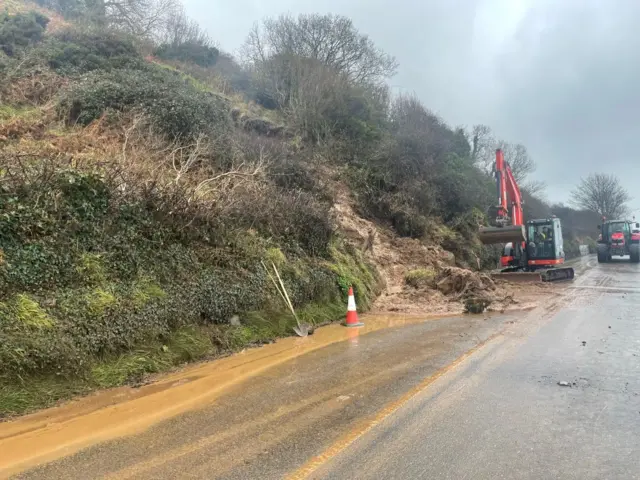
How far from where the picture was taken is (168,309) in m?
8.23

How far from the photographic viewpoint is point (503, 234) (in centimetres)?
2078

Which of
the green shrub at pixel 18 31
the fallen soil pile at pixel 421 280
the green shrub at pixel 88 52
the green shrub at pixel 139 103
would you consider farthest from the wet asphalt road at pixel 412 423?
the green shrub at pixel 18 31

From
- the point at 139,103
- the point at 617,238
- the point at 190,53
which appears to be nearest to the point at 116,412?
the point at 139,103

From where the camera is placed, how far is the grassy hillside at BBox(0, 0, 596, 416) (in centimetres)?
698

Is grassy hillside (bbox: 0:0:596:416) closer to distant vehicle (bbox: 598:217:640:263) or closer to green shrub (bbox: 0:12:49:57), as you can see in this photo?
green shrub (bbox: 0:12:49:57)

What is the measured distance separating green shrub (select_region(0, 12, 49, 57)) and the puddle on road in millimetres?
15745

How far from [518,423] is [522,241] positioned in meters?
17.7

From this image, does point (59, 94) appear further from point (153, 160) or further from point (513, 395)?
point (513, 395)

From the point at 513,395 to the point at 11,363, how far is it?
6.20 metres

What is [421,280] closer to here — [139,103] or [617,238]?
[139,103]

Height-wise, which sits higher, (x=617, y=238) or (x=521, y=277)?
(x=617, y=238)

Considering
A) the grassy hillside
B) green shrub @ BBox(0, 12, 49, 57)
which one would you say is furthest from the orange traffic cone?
green shrub @ BBox(0, 12, 49, 57)

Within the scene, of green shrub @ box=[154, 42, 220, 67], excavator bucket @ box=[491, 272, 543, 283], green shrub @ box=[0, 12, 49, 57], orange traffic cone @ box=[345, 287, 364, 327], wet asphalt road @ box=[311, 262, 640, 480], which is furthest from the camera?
green shrub @ box=[154, 42, 220, 67]

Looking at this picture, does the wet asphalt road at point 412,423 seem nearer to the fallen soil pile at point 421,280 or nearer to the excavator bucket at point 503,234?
the fallen soil pile at point 421,280
